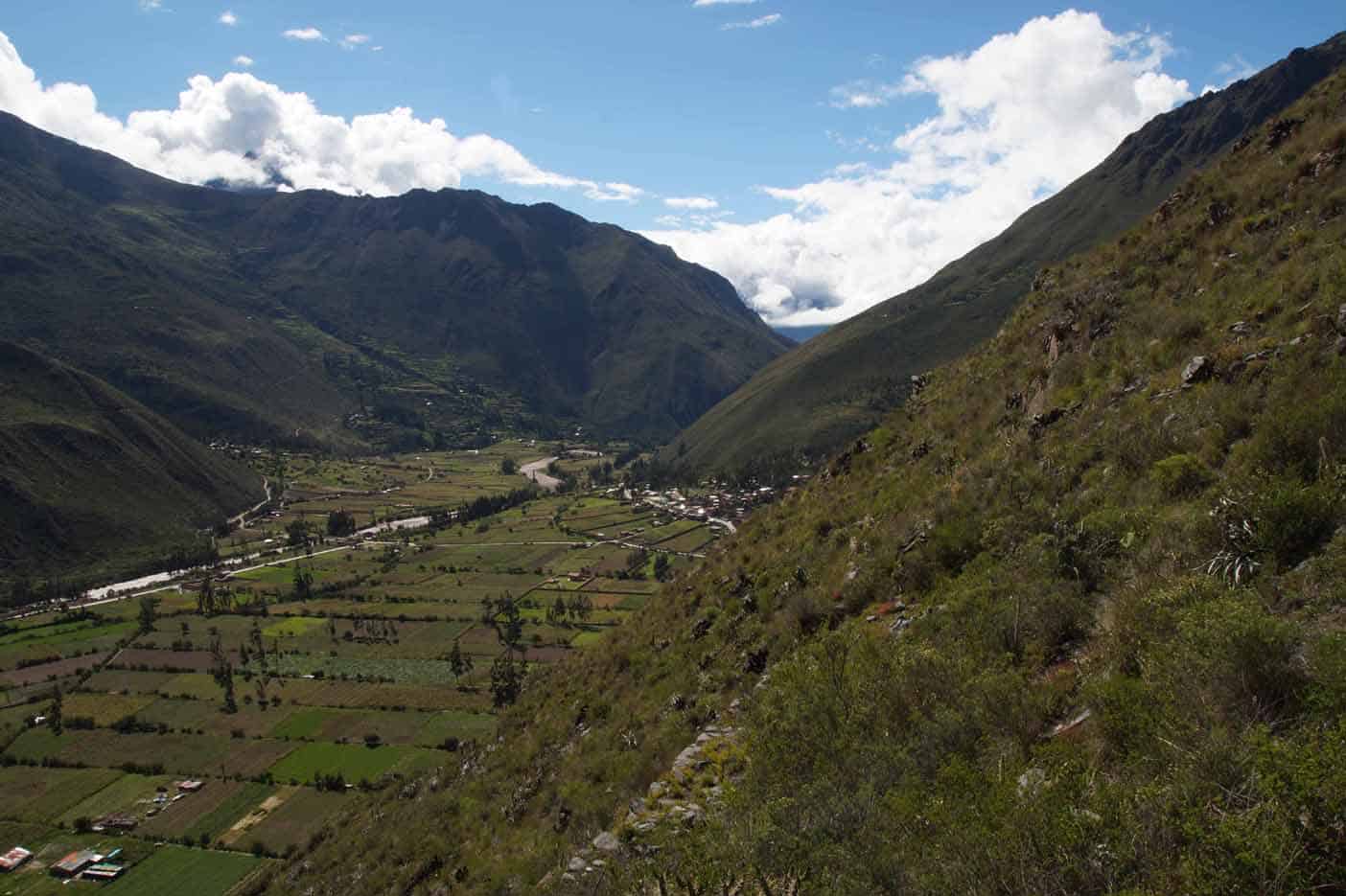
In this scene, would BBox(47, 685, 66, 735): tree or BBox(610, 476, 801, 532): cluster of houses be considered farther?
BBox(610, 476, 801, 532): cluster of houses

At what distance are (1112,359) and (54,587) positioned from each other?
17603cm

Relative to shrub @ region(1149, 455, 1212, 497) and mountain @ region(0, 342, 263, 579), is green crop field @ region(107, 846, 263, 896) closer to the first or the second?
shrub @ region(1149, 455, 1212, 497)

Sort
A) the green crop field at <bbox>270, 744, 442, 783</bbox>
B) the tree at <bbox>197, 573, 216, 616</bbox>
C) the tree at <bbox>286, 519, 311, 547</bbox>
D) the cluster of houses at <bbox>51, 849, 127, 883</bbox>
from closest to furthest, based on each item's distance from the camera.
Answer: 1. the cluster of houses at <bbox>51, 849, 127, 883</bbox>
2. the green crop field at <bbox>270, 744, 442, 783</bbox>
3. the tree at <bbox>197, 573, 216, 616</bbox>
4. the tree at <bbox>286, 519, 311, 547</bbox>

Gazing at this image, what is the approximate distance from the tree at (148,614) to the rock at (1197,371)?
141814mm

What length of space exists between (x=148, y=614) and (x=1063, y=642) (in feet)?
477

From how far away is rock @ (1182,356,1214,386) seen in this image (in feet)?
44.3

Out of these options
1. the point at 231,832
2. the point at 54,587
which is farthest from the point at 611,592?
the point at 54,587

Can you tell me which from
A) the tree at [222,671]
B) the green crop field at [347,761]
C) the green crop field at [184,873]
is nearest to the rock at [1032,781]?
the green crop field at [184,873]

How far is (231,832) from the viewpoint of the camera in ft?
203

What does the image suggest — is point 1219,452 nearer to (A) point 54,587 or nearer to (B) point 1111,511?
(B) point 1111,511

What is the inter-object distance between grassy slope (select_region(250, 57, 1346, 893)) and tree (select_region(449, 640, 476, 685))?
7120 cm

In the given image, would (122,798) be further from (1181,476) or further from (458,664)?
(1181,476)

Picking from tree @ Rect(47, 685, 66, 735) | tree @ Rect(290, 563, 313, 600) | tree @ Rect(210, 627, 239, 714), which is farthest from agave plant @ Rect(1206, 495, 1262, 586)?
tree @ Rect(290, 563, 313, 600)

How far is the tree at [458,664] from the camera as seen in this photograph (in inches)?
3684
